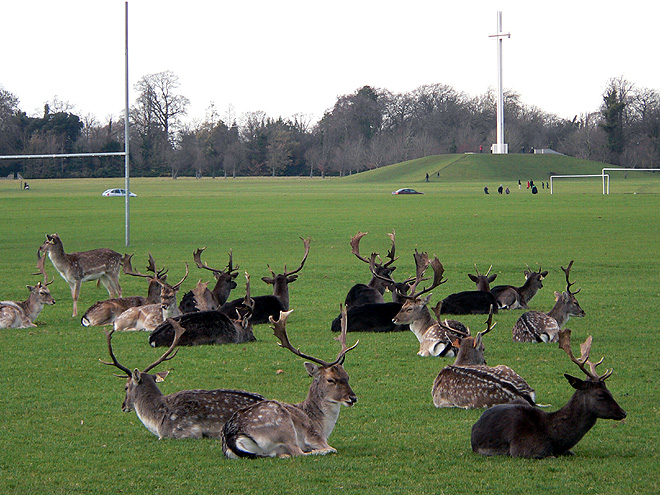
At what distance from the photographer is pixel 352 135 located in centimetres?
13938

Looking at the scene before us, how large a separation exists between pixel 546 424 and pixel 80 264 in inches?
428

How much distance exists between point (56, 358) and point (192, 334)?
1.68 metres

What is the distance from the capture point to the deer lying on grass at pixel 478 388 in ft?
24.4

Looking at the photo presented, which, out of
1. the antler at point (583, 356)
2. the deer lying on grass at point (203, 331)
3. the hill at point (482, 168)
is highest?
the hill at point (482, 168)

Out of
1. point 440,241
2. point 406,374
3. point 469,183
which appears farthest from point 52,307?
point 469,183

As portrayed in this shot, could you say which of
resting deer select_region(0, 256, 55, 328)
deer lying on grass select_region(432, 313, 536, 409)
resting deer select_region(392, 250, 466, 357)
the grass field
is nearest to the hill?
the grass field

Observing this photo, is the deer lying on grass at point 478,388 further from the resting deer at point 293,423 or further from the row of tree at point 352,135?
the row of tree at point 352,135

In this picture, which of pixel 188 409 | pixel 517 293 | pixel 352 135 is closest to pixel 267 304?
pixel 517 293

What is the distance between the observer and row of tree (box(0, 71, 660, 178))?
347 ft

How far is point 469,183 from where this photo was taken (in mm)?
88062

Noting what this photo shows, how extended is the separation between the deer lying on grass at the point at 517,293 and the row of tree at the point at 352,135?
251 feet

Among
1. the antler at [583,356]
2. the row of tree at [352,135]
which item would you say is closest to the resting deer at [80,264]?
the antler at [583,356]

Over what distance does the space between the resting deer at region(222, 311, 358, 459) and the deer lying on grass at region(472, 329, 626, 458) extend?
1.05 m

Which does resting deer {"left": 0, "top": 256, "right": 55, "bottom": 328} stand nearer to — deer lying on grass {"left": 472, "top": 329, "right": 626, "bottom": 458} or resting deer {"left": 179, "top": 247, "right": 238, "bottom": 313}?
resting deer {"left": 179, "top": 247, "right": 238, "bottom": 313}
